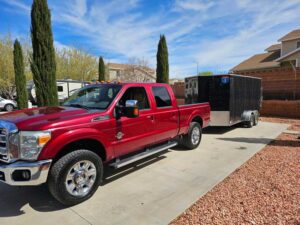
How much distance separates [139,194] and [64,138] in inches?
63.0

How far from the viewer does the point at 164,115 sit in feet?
16.8

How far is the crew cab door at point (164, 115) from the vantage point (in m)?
4.98

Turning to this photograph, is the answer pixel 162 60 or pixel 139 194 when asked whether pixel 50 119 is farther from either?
pixel 162 60

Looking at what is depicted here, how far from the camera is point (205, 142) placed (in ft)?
24.2

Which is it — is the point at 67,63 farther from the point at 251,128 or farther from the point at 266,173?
the point at 266,173

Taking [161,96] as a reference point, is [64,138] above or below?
below

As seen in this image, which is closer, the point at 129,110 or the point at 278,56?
the point at 129,110

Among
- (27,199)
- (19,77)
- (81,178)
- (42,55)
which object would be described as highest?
(42,55)

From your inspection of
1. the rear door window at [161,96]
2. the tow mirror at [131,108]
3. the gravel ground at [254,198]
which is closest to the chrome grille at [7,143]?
the tow mirror at [131,108]

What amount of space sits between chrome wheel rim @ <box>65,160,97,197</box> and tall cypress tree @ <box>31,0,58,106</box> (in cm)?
710

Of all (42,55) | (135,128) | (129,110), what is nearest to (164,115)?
(135,128)

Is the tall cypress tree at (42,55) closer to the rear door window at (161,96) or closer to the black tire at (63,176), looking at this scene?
the rear door window at (161,96)

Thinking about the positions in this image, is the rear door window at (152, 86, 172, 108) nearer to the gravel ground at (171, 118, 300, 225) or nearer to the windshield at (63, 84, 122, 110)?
the windshield at (63, 84, 122, 110)

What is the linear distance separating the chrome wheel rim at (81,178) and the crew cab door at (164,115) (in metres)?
1.82
